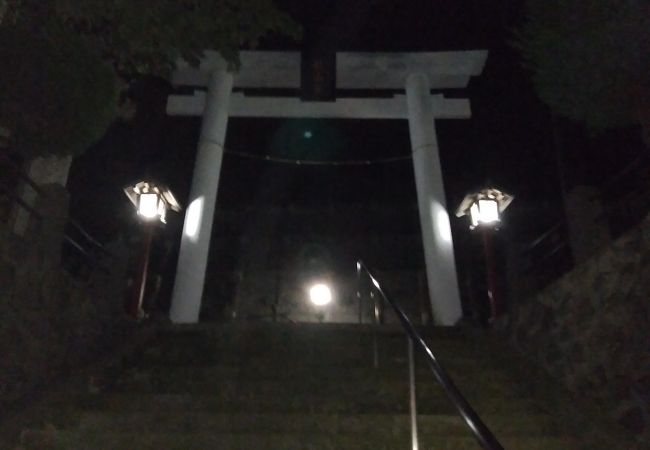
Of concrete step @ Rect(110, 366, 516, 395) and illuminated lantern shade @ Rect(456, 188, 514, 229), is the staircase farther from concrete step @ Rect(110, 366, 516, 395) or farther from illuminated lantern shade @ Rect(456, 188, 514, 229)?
illuminated lantern shade @ Rect(456, 188, 514, 229)

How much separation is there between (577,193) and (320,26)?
617 cm

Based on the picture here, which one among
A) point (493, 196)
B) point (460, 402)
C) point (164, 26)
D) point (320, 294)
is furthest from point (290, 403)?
point (320, 294)

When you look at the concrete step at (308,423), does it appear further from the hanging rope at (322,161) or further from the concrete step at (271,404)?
the hanging rope at (322,161)

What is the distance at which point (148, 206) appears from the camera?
8117 mm

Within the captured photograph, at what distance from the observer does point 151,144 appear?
1208 centimetres

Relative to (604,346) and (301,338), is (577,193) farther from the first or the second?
(301,338)

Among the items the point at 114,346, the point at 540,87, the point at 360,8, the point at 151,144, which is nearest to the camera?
the point at 114,346

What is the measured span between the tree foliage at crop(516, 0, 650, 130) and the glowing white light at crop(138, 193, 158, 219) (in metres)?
5.50

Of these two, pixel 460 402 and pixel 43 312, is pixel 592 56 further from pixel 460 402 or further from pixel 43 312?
pixel 43 312

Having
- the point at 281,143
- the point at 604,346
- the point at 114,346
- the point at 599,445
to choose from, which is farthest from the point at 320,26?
the point at 599,445

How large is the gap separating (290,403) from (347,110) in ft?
28.0

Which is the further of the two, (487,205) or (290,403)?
(487,205)

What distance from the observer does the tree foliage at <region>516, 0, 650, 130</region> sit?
5.45m

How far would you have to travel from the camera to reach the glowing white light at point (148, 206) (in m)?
8.09
